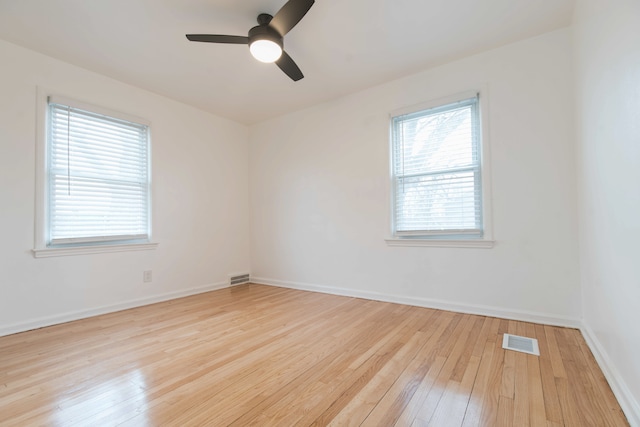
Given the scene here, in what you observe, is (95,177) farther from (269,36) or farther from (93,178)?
(269,36)

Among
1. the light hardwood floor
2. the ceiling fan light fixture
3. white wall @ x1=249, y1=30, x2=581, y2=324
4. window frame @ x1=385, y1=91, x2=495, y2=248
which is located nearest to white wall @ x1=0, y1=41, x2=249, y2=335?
the light hardwood floor

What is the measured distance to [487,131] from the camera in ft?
9.37

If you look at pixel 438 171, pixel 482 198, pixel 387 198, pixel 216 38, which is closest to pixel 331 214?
pixel 387 198

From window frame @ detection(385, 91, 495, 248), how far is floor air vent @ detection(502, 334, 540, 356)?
0.87 m

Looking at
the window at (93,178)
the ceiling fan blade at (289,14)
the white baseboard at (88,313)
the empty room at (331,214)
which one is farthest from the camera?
the window at (93,178)

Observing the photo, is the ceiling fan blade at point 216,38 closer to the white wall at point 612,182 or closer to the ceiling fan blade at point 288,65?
the ceiling fan blade at point 288,65

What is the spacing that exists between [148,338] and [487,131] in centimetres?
355

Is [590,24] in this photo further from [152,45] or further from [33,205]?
[33,205]

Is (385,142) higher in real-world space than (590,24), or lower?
lower

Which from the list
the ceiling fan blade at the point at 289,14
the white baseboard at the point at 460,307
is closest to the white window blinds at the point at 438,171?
the white baseboard at the point at 460,307

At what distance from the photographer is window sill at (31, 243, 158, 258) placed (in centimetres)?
278

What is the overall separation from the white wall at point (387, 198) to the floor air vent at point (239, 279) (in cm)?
21

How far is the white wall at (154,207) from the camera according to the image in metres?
2.63

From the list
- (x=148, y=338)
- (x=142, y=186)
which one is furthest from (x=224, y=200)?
(x=148, y=338)
